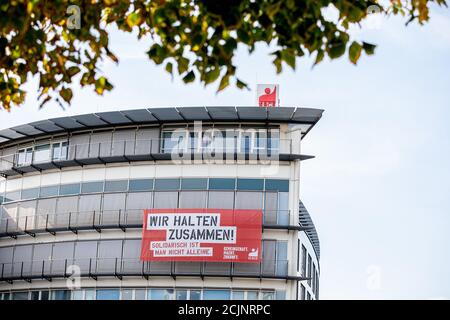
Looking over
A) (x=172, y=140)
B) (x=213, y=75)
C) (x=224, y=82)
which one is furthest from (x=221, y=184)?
(x=213, y=75)

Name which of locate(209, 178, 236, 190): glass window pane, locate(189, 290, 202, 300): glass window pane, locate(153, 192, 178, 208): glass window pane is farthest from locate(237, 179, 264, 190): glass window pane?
locate(189, 290, 202, 300): glass window pane

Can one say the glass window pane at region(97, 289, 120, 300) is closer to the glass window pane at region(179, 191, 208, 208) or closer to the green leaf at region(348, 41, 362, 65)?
the glass window pane at region(179, 191, 208, 208)

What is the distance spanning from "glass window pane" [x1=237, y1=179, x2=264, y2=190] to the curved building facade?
0.06 meters

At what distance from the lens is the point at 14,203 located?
5656cm

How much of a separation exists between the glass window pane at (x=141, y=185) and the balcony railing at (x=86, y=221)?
1453mm

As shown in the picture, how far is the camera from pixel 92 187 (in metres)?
53.7

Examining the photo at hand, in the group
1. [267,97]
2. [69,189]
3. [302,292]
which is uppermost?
[267,97]

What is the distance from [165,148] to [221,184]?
176 inches

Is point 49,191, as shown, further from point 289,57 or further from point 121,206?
point 289,57

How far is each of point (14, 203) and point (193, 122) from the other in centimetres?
1374

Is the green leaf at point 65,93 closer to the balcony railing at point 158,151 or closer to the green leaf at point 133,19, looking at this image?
the green leaf at point 133,19

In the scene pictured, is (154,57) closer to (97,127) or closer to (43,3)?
(43,3)
